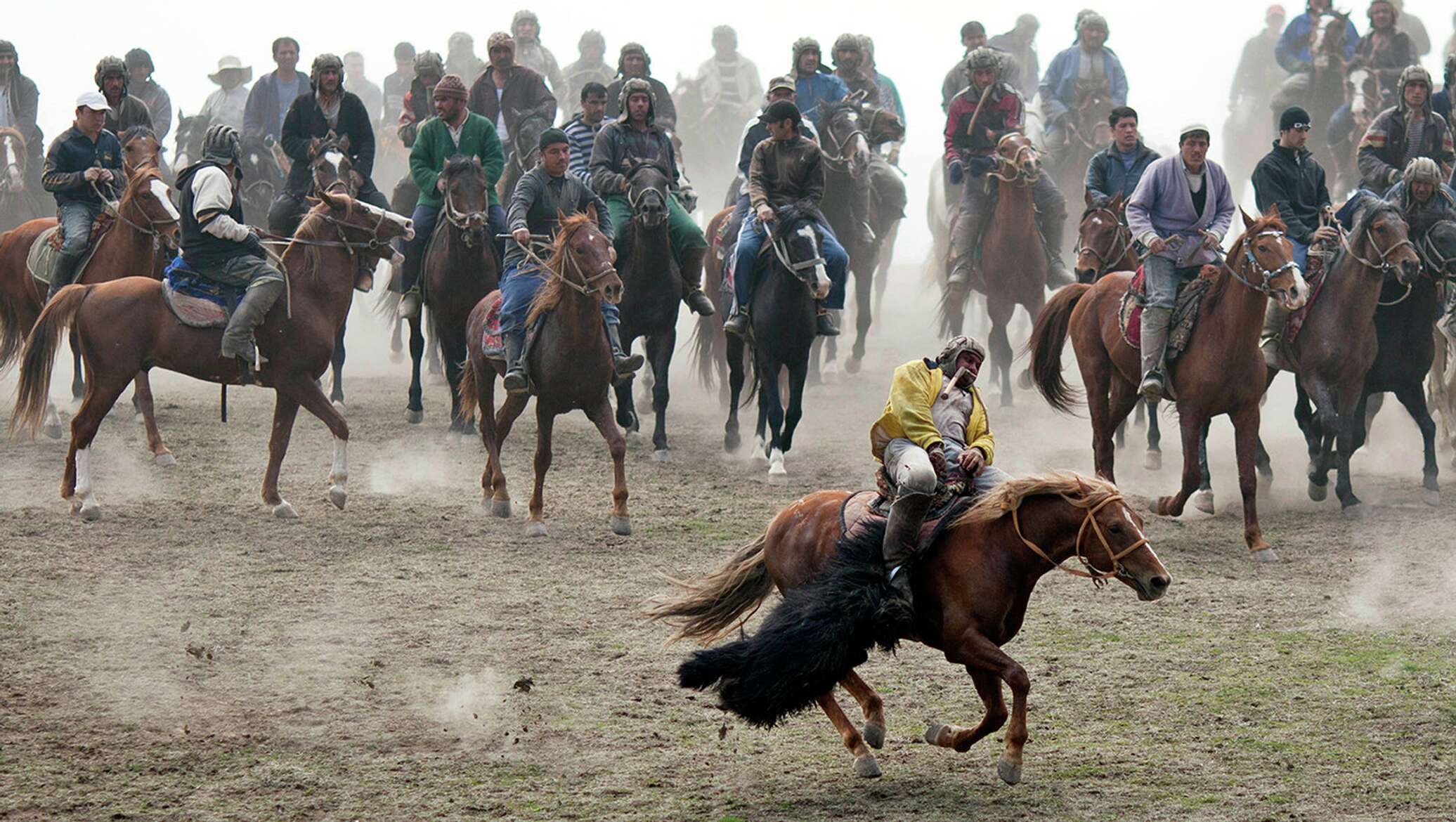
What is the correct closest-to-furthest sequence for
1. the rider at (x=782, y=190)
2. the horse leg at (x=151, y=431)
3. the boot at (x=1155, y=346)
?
the boot at (x=1155, y=346), the horse leg at (x=151, y=431), the rider at (x=782, y=190)

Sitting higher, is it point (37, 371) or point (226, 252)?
point (226, 252)

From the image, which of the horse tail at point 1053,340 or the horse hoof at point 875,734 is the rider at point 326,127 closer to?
the horse tail at point 1053,340

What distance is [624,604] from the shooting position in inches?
417

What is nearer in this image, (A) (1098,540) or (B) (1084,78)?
(A) (1098,540)

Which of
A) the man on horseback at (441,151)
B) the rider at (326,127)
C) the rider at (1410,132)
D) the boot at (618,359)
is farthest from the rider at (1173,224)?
the rider at (326,127)

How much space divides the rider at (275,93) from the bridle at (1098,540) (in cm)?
1451

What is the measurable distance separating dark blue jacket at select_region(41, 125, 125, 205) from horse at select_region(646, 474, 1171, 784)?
9.16 metres

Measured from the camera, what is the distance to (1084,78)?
22.7 meters

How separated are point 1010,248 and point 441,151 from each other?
563 centimetres

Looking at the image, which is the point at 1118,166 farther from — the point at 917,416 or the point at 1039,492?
the point at 1039,492

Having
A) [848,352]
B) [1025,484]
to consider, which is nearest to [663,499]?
[1025,484]

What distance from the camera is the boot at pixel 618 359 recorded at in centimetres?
1252

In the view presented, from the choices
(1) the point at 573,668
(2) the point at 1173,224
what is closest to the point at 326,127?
(2) the point at 1173,224

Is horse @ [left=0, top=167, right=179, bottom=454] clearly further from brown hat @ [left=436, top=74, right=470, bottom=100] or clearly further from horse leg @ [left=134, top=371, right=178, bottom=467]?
brown hat @ [left=436, top=74, right=470, bottom=100]
